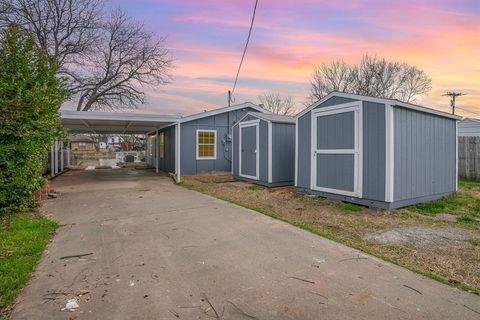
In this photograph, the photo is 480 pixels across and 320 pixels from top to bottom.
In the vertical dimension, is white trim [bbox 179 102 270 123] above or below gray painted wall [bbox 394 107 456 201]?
above

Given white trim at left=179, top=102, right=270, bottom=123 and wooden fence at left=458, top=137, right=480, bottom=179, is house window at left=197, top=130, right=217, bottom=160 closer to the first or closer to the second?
white trim at left=179, top=102, right=270, bottom=123

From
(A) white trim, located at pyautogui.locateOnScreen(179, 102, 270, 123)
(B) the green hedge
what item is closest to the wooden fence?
(A) white trim, located at pyautogui.locateOnScreen(179, 102, 270, 123)

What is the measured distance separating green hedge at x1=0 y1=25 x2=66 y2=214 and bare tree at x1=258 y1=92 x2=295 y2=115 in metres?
32.6

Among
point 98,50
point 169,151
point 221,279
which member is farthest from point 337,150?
point 98,50

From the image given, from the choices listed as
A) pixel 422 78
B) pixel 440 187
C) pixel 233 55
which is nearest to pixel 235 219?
pixel 440 187

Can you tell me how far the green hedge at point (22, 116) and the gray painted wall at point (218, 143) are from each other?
7.54 metres

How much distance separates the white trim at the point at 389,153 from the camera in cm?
596

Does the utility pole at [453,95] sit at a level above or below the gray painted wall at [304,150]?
above

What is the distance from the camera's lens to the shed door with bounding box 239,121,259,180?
33.3 ft

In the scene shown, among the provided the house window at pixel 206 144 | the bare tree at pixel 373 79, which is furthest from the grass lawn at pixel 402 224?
the bare tree at pixel 373 79

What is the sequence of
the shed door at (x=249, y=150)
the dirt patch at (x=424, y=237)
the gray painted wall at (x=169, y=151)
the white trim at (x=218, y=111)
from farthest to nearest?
1. the gray painted wall at (x=169, y=151)
2. the white trim at (x=218, y=111)
3. the shed door at (x=249, y=150)
4. the dirt patch at (x=424, y=237)

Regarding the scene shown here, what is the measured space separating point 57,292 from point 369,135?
19.8 feet

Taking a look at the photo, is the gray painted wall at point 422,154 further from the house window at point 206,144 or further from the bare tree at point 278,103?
the bare tree at point 278,103

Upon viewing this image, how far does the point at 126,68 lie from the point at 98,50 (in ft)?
7.94
